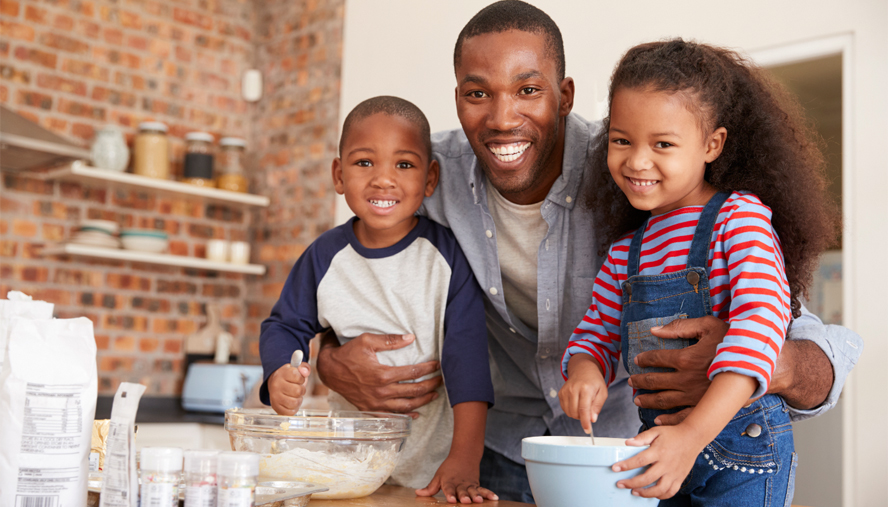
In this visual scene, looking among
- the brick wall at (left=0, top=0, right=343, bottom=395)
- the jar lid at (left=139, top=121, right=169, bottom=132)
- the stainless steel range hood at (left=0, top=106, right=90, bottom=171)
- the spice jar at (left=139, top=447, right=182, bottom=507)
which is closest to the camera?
the spice jar at (left=139, top=447, right=182, bottom=507)

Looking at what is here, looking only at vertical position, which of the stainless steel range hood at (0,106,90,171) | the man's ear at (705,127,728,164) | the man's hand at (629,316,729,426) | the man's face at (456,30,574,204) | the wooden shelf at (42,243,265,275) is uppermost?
the stainless steel range hood at (0,106,90,171)

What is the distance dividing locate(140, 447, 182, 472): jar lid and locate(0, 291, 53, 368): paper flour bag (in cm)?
27

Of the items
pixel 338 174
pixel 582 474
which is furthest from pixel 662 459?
pixel 338 174

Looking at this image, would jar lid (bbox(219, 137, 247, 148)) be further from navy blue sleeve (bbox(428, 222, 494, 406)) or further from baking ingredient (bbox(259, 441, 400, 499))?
baking ingredient (bbox(259, 441, 400, 499))

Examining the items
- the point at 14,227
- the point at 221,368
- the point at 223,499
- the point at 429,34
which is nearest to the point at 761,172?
the point at 223,499

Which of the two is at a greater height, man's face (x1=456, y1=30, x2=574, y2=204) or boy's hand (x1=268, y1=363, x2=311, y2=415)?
man's face (x1=456, y1=30, x2=574, y2=204)

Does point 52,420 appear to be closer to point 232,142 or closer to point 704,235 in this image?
point 704,235

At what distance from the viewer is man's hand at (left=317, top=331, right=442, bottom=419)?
1.28 metres

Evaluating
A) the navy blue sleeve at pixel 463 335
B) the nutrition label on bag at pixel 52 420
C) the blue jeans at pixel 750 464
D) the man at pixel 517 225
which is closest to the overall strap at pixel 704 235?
the blue jeans at pixel 750 464

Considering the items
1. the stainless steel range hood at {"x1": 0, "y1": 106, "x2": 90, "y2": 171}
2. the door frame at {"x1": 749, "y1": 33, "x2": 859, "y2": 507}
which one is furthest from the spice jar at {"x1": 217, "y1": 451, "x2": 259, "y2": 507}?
the stainless steel range hood at {"x1": 0, "y1": 106, "x2": 90, "y2": 171}

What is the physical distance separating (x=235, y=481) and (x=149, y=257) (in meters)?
2.87

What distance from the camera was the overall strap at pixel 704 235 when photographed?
0.96 m

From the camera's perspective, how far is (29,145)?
2824 mm

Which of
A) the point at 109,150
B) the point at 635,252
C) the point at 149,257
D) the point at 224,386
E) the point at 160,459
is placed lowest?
the point at 224,386
